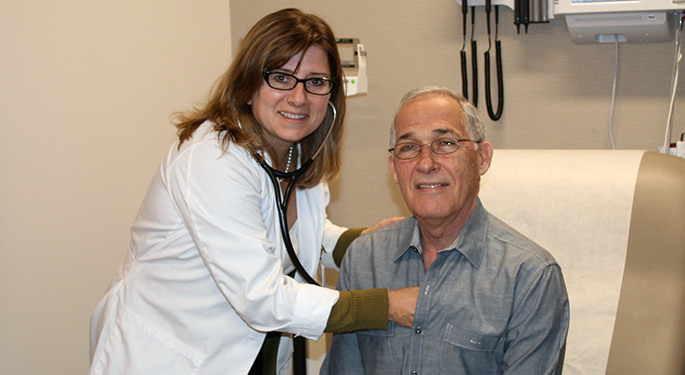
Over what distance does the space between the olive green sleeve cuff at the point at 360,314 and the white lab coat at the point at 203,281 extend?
0.10 feet

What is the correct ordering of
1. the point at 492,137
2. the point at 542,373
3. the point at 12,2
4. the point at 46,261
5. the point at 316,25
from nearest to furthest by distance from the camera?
the point at 542,373
the point at 316,25
the point at 12,2
the point at 46,261
the point at 492,137

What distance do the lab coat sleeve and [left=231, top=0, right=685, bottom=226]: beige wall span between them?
1135mm

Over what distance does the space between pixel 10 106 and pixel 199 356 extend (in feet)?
3.45

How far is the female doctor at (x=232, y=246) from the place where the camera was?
1.34 meters

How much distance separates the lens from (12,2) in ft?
6.26

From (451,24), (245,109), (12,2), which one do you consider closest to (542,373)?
(245,109)

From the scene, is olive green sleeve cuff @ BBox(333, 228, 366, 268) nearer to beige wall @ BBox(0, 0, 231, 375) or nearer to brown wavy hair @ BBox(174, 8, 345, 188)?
brown wavy hair @ BBox(174, 8, 345, 188)

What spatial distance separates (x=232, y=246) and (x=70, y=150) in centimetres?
105

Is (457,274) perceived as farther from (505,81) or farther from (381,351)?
(505,81)

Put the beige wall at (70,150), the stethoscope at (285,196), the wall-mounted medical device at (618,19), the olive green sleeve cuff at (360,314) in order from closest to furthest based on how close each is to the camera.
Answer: the olive green sleeve cuff at (360,314) → the stethoscope at (285,196) → the wall-mounted medical device at (618,19) → the beige wall at (70,150)

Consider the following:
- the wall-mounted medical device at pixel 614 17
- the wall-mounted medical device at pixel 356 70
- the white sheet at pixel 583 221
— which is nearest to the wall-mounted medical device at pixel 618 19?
A: the wall-mounted medical device at pixel 614 17

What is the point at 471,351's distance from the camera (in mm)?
1345

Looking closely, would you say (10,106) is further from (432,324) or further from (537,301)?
(537,301)

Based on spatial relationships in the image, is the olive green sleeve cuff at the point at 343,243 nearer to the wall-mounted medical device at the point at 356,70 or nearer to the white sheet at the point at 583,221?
the white sheet at the point at 583,221
